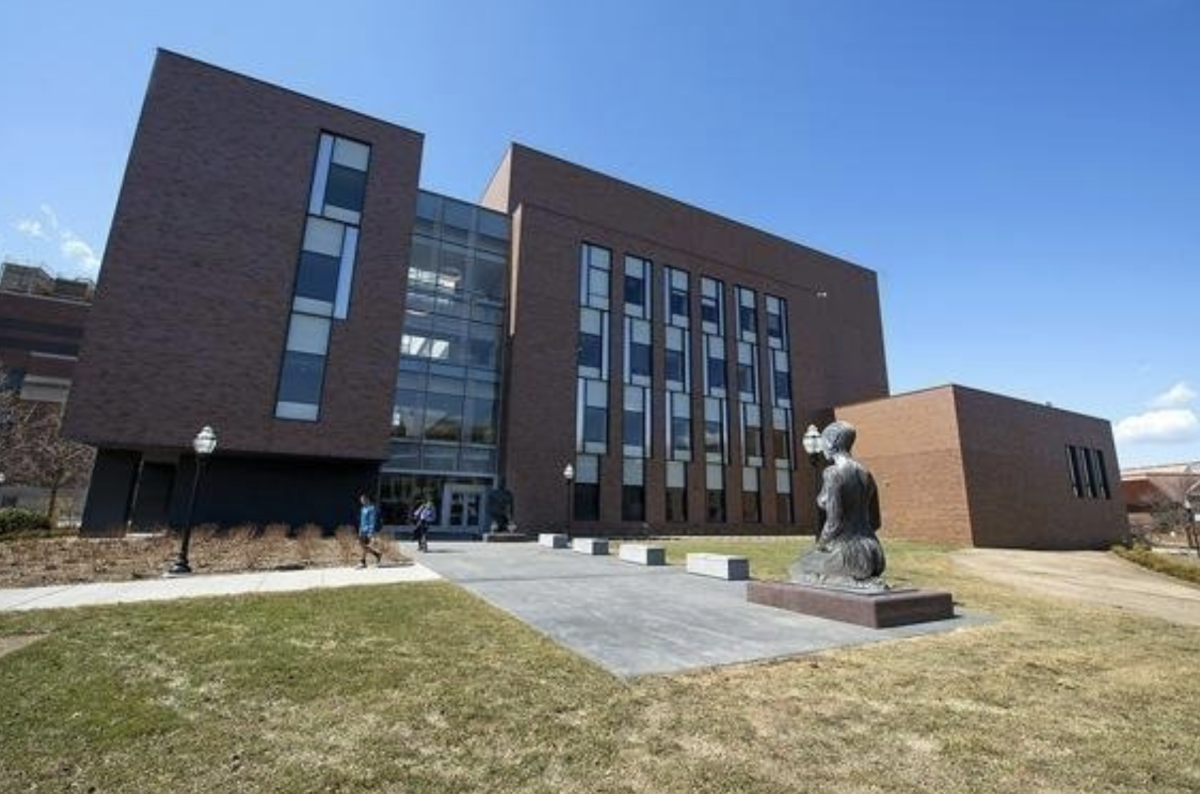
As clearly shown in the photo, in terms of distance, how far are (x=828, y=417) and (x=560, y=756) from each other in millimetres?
42051

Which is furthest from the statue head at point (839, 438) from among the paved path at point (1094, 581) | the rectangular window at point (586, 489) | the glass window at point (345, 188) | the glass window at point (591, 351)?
the glass window at point (345, 188)

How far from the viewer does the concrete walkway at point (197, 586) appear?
10422mm

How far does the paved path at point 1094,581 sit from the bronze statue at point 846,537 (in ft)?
20.5

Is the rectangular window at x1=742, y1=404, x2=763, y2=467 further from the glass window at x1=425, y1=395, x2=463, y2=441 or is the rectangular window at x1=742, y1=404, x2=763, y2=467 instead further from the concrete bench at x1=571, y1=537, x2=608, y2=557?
the concrete bench at x1=571, y1=537, x2=608, y2=557

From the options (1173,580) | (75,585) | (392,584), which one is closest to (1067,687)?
(392,584)

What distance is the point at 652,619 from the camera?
9.55 m

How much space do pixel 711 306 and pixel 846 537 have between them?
32191 mm

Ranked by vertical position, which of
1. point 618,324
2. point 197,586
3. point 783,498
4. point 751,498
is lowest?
point 197,586

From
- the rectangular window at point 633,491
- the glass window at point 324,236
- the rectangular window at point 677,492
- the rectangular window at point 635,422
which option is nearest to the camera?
the glass window at point 324,236

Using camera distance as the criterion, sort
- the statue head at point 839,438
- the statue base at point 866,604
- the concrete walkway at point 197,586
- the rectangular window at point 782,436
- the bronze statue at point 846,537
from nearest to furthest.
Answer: the statue base at point 866,604 < the bronze statue at point 846,537 < the concrete walkway at point 197,586 < the statue head at point 839,438 < the rectangular window at point 782,436

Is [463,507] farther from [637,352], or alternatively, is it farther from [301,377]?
→ [637,352]

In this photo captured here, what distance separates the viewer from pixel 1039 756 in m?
4.55

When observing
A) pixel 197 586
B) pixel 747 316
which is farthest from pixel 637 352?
pixel 197 586

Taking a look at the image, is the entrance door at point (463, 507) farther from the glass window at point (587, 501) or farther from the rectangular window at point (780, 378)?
the rectangular window at point (780, 378)
